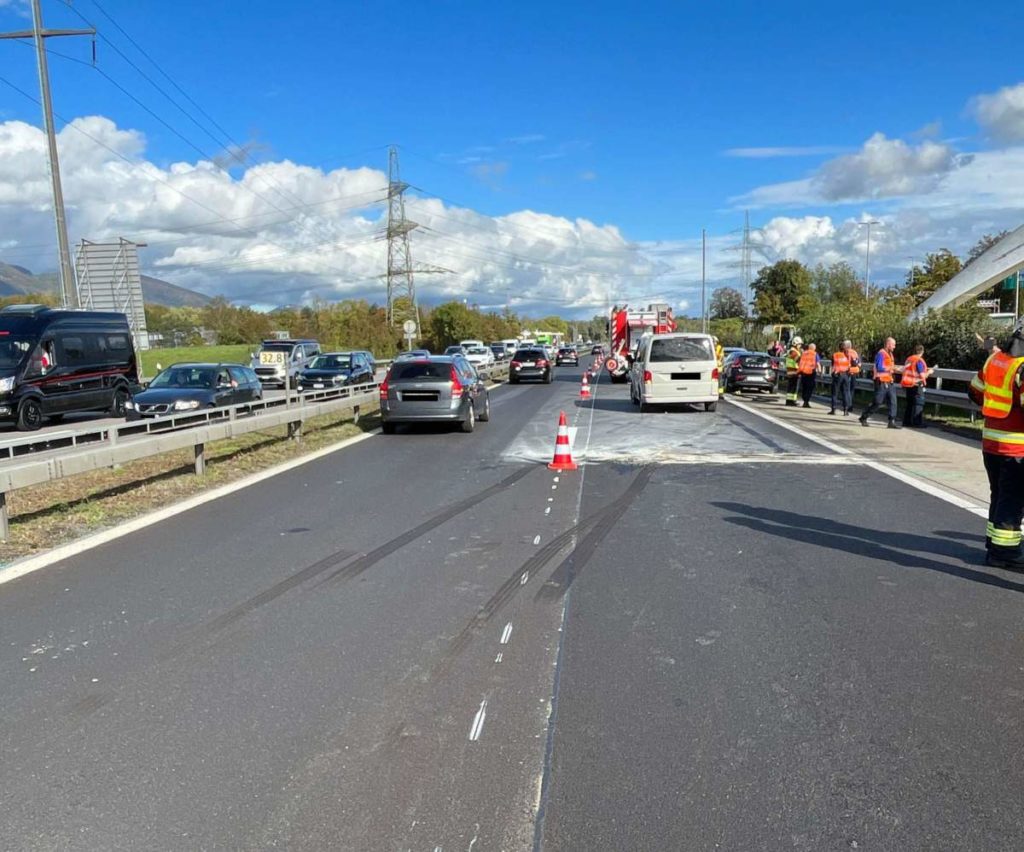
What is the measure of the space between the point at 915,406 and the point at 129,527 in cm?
1441

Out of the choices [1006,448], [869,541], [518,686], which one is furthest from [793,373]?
[518,686]

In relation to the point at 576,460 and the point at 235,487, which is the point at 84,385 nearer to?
the point at 235,487

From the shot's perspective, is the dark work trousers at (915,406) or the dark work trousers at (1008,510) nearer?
the dark work trousers at (1008,510)

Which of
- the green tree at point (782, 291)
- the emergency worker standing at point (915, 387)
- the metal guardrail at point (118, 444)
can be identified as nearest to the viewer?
the metal guardrail at point (118, 444)

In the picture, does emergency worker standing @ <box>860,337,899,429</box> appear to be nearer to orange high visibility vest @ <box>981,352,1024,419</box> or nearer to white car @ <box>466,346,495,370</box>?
orange high visibility vest @ <box>981,352,1024,419</box>

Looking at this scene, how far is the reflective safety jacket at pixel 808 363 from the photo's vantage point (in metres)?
21.0

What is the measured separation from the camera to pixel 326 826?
306 cm

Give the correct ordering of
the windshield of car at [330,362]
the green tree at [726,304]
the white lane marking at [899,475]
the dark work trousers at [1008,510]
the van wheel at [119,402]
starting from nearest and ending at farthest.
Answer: the dark work trousers at [1008,510] < the white lane marking at [899,475] < the van wheel at [119,402] < the windshield of car at [330,362] < the green tree at [726,304]

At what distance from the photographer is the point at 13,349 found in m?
17.1

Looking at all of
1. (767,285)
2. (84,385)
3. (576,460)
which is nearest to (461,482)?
(576,460)

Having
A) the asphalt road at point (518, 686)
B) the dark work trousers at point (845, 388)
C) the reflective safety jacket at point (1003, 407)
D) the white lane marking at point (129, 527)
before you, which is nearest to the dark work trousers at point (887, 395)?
the dark work trousers at point (845, 388)

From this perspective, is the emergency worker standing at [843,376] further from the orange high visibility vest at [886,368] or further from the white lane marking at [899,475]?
the white lane marking at [899,475]

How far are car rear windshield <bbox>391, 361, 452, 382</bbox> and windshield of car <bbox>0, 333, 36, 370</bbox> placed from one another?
7814 mm

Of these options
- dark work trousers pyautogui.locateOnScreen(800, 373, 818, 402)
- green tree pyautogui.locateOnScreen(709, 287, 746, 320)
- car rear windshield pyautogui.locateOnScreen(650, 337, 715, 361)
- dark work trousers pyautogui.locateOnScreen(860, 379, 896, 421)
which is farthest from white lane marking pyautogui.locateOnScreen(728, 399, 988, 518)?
green tree pyautogui.locateOnScreen(709, 287, 746, 320)
